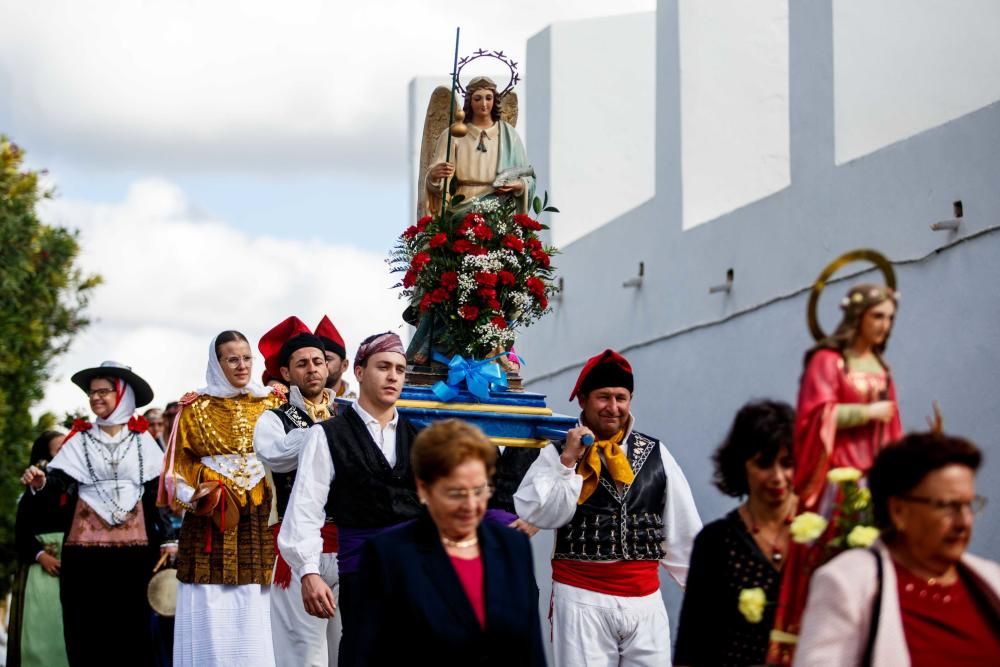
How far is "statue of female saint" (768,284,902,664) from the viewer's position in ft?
16.6

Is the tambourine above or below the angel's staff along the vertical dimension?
below

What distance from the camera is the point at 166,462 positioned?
9930mm

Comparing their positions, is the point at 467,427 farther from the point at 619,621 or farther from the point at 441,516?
the point at 619,621

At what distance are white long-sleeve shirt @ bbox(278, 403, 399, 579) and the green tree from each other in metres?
12.4

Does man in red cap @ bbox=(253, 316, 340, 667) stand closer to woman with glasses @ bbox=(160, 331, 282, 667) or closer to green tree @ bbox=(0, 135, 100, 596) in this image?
woman with glasses @ bbox=(160, 331, 282, 667)

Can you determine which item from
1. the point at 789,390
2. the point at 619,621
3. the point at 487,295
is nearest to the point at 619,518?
the point at 619,621

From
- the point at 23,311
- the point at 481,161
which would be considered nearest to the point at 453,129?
the point at 481,161

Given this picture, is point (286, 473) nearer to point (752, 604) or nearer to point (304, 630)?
point (304, 630)

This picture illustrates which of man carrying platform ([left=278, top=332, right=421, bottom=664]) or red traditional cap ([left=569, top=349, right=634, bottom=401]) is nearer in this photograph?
man carrying platform ([left=278, top=332, right=421, bottom=664])

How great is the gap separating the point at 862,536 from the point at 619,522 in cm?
293

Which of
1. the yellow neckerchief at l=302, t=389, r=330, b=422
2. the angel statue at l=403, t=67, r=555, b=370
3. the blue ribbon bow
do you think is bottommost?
the yellow neckerchief at l=302, t=389, r=330, b=422

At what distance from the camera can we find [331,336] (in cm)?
1040

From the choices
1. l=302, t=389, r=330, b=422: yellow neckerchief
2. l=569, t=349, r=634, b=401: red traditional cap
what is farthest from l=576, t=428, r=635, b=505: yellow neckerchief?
l=302, t=389, r=330, b=422: yellow neckerchief

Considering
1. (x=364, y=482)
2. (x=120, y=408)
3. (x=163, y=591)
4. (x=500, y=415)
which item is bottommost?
(x=163, y=591)
